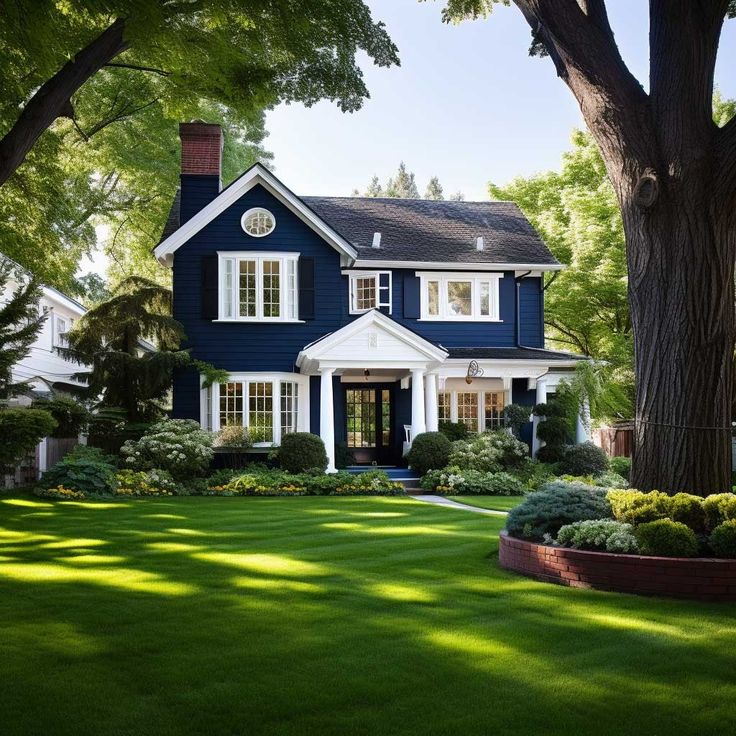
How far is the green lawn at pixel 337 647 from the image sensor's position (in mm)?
4742

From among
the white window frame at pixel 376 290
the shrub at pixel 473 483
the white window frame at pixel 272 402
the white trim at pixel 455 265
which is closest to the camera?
the shrub at pixel 473 483

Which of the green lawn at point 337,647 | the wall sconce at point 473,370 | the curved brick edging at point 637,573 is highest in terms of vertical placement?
the wall sconce at point 473,370

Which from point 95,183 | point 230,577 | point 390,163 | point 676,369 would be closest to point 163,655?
point 230,577

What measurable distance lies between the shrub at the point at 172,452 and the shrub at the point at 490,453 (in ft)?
19.5

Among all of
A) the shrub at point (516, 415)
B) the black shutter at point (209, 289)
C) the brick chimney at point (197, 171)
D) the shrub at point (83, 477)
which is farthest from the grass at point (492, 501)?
the brick chimney at point (197, 171)

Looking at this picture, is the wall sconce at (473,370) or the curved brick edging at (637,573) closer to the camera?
the curved brick edging at (637,573)

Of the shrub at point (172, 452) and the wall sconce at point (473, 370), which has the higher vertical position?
the wall sconce at point (473, 370)

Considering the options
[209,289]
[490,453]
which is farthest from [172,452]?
[490,453]

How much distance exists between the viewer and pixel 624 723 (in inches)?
184

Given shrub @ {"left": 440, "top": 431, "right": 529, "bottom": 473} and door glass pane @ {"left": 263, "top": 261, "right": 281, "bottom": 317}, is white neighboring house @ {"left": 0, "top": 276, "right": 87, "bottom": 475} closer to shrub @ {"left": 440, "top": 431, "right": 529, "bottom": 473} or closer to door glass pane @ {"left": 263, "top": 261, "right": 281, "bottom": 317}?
door glass pane @ {"left": 263, "top": 261, "right": 281, "bottom": 317}

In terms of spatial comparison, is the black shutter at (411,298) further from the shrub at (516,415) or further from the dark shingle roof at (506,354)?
the shrub at (516,415)

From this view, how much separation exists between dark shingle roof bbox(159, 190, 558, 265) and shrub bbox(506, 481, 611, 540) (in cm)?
1446

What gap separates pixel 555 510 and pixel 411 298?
587 inches

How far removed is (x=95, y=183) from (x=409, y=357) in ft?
69.6
